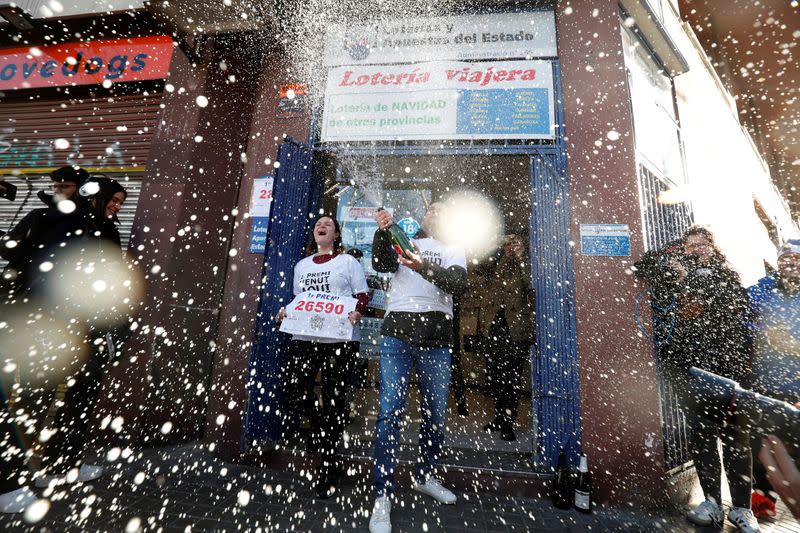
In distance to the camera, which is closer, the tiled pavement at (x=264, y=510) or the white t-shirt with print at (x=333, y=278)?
the tiled pavement at (x=264, y=510)

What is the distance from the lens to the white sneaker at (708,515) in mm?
2662

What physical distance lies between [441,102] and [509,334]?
2.96m

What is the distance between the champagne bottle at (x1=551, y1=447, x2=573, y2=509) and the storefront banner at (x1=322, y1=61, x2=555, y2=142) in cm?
324

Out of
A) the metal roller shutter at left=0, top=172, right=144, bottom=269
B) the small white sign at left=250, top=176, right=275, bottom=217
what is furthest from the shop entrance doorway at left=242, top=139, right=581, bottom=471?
the metal roller shutter at left=0, top=172, right=144, bottom=269

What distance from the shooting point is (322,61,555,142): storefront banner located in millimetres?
3871

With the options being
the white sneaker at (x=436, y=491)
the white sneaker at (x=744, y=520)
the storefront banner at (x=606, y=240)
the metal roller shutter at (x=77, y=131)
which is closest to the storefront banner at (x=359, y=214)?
the metal roller shutter at (x=77, y=131)

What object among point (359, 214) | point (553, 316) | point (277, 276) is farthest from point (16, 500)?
point (359, 214)

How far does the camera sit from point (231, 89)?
4.56 m

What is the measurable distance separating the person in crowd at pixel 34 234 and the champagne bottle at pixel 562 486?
454cm

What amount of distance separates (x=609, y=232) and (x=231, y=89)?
4.91 m

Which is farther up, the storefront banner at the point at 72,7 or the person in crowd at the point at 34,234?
the storefront banner at the point at 72,7

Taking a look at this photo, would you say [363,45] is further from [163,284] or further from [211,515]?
[211,515]

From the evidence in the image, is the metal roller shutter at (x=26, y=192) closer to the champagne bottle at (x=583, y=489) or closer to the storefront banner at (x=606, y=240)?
the storefront banner at (x=606, y=240)

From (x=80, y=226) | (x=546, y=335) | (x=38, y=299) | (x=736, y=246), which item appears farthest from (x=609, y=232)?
(x=736, y=246)
